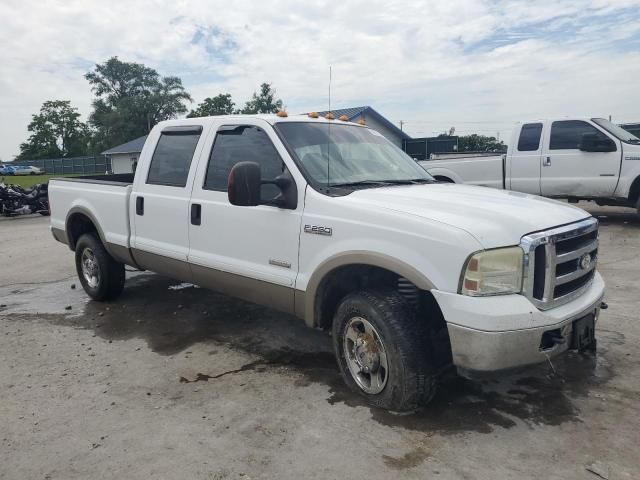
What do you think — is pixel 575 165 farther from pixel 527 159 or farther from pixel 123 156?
pixel 123 156

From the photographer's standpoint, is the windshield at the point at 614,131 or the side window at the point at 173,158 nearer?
the side window at the point at 173,158

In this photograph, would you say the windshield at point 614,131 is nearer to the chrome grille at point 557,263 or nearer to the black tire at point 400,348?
the chrome grille at point 557,263

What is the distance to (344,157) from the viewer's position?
4141 millimetres

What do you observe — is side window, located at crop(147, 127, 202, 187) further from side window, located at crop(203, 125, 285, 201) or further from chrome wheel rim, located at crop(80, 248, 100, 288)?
chrome wheel rim, located at crop(80, 248, 100, 288)

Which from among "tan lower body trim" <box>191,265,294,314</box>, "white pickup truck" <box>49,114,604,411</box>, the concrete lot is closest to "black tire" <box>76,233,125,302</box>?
the concrete lot


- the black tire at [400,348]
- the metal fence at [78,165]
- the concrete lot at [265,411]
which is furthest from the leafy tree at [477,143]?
the metal fence at [78,165]

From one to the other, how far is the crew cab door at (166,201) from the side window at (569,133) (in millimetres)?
7829

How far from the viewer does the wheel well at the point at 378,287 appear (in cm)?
333

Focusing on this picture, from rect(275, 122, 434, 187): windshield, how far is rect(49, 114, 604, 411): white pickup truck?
15mm

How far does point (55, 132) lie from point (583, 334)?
88.9m

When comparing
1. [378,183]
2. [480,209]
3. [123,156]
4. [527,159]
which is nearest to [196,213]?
[378,183]

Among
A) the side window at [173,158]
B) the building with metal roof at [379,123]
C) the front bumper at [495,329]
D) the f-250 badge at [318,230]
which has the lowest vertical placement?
the front bumper at [495,329]

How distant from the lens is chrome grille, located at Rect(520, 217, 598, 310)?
9.62 feet

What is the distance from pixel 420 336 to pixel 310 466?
3.17 ft
